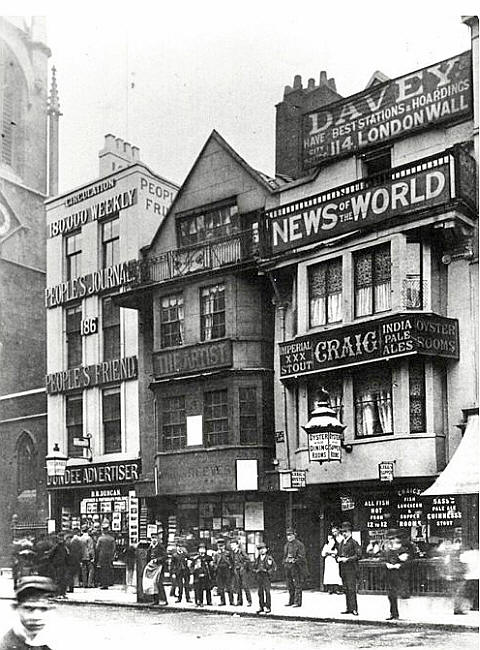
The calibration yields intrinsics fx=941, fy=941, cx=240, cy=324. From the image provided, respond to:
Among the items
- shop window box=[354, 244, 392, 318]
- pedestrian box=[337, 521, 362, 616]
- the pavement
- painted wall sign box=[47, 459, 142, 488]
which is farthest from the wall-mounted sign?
painted wall sign box=[47, 459, 142, 488]

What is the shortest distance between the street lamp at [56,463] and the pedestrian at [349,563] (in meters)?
6.72

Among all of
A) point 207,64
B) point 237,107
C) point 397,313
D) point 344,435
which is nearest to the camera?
point 207,64

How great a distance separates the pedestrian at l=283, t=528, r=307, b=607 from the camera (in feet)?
50.2

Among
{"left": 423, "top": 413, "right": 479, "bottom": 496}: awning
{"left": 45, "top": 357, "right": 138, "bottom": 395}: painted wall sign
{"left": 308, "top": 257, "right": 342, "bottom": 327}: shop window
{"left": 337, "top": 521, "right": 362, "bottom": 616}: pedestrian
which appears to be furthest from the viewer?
{"left": 45, "top": 357, "right": 138, "bottom": 395}: painted wall sign

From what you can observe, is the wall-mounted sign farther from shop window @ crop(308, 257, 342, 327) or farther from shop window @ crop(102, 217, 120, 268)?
shop window @ crop(102, 217, 120, 268)

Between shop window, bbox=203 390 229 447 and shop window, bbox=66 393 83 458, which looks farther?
shop window, bbox=66 393 83 458

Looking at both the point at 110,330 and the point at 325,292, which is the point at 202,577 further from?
the point at 110,330

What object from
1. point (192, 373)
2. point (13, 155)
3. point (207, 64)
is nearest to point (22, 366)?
point (192, 373)

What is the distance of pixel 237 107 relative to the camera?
14.3 meters

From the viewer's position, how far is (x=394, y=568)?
13867mm

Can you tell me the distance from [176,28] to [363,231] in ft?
18.6

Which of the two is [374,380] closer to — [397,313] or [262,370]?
[397,313]

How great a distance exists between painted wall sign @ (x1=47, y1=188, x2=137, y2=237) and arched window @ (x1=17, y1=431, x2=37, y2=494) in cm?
449

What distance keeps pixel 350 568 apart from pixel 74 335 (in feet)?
29.2
